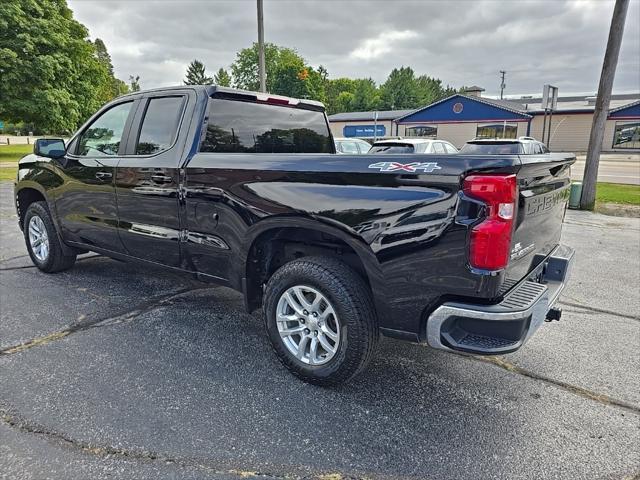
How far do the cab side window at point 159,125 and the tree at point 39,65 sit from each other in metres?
25.2

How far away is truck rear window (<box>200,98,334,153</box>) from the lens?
357 cm

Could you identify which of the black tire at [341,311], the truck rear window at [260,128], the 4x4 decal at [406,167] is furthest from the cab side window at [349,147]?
the 4x4 decal at [406,167]

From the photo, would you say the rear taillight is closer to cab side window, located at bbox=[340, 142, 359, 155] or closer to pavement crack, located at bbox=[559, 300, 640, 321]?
pavement crack, located at bbox=[559, 300, 640, 321]

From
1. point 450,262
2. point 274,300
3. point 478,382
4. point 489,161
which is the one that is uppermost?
point 489,161

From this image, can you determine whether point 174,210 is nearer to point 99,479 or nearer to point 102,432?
point 102,432

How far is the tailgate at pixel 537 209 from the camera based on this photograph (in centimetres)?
243

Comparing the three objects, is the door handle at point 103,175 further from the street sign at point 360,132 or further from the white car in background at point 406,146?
the street sign at point 360,132

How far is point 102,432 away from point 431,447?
180 centimetres

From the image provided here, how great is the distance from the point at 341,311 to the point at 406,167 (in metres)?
0.94

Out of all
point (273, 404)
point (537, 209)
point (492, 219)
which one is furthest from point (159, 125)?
point (537, 209)

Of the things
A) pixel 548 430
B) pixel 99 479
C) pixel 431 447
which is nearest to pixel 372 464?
pixel 431 447

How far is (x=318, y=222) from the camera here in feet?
9.16

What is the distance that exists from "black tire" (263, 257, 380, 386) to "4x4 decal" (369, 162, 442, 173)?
2.29 feet

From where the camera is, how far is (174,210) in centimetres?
355
